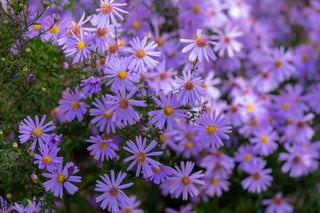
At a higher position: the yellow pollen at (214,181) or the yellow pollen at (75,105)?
the yellow pollen at (214,181)

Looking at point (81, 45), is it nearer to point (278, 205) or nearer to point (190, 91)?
point (190, 91)

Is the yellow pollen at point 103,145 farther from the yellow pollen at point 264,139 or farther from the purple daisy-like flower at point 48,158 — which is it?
the yellow pollen at point 264,139

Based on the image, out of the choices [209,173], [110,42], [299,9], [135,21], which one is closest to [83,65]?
[110,42]

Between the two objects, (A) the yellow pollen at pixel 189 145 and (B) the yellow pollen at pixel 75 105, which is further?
(A) the yellow pollen at pixel 189 145

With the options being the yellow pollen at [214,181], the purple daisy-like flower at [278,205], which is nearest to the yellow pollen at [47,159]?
the yellow pollen at [214,181]

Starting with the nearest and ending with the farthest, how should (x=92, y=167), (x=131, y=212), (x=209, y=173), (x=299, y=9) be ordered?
1. (x=131, y=212)
2. (x=92, y=167)
3. (x=209, y=173)
4. (x=299, y=9)

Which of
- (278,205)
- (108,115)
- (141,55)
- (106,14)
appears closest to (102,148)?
(108,115)

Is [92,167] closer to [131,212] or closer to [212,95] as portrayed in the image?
[131,212]
